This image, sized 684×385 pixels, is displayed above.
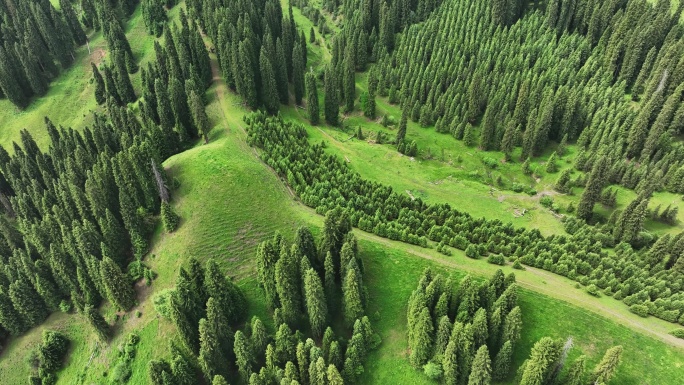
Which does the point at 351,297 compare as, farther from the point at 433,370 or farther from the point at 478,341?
the point at 478,341

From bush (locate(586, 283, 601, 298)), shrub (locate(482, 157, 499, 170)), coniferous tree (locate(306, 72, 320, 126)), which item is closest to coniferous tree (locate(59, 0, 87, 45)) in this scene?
coniferous tree (locate(306, 72, 320, 126))

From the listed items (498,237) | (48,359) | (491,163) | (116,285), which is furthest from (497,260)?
(48,359)

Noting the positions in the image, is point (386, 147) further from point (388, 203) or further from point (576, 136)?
point (576, 136)

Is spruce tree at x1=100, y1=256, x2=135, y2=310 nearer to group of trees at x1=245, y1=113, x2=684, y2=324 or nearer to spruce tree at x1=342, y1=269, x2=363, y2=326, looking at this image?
group of trees at x1=245, y1=113, x2=684, y2=324

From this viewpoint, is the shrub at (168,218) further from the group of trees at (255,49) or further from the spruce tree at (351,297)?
the group of trees at (255,49)

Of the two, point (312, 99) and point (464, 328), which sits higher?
point (312, 99)

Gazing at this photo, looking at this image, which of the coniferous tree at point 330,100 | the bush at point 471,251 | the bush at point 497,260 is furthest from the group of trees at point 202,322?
the coniferous tree at point 330,100
